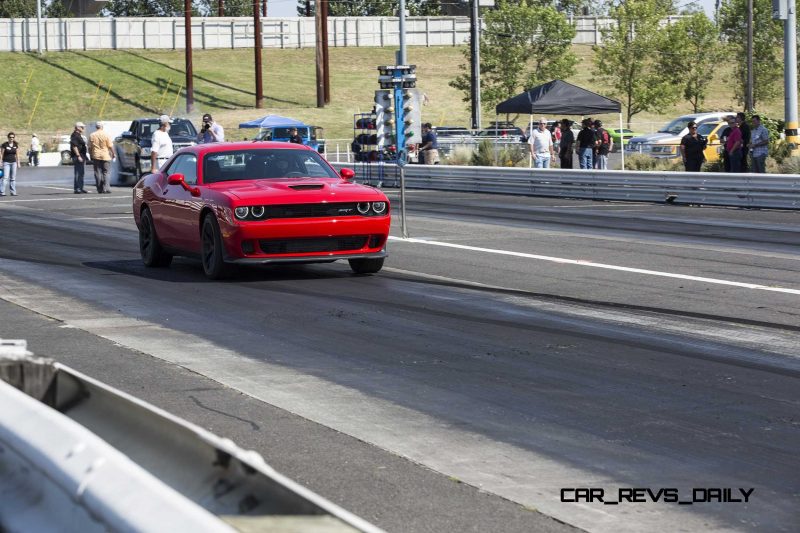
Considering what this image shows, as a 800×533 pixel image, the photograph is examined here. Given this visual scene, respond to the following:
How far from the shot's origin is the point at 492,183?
105 ft

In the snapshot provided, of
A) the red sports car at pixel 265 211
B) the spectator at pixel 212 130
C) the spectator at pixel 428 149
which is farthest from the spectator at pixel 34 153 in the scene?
the red sports car at pixel 265 211

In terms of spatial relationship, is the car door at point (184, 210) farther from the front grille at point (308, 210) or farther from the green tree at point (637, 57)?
the green tree at point (637, 57)

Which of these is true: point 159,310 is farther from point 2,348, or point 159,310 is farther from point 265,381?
point 2,348

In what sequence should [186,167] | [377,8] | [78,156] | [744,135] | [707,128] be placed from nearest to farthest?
1. [186,167]
2. [744,135]
3. [78,156]
4. [707,128]
5. [377,8]

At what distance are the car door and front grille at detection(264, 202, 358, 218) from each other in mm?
1038

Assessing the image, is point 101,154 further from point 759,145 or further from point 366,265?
point 366,265

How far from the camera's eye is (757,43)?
70.4m

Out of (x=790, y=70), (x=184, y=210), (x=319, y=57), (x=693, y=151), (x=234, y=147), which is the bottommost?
(x=184, y=210)

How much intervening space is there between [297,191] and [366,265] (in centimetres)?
126

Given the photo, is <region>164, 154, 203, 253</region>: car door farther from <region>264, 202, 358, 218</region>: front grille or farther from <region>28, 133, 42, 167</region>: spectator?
<region>28, 133, 42, 167</region>: spectator

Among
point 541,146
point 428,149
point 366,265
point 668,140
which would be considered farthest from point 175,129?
point 366,265

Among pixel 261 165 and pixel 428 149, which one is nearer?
pixel 261 165

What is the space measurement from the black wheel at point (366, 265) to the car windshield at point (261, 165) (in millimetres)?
1068

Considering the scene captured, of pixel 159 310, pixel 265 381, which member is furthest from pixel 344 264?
pixel 265 381
